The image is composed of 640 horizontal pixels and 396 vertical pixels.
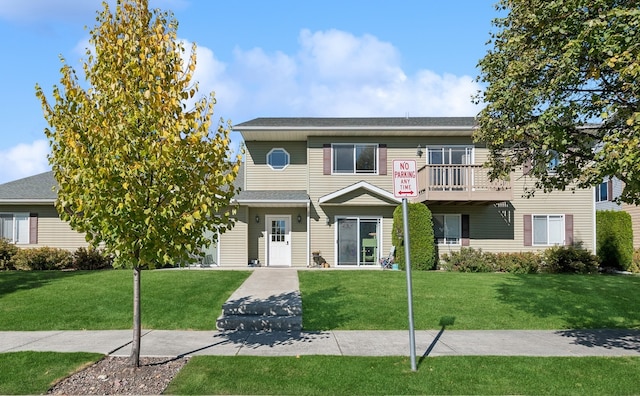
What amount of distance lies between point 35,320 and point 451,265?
14.0 metres

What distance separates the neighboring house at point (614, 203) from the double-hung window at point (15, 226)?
89.8 feet

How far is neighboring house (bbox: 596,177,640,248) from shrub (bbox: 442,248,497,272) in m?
8.88

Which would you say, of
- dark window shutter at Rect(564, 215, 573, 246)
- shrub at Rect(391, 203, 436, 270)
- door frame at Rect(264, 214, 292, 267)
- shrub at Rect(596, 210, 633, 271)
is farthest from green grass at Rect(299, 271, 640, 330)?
shrub at Rect(596, 210, 633, 271)

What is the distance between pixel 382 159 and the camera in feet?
63.5

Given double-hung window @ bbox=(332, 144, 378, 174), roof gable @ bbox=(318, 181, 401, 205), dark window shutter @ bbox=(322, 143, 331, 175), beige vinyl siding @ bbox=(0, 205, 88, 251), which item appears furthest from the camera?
beige vinyl siding @ bbox=(0, 205, 88, 251)

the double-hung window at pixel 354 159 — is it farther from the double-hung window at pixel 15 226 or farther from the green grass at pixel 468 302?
the double-hung window at pixel 15 226

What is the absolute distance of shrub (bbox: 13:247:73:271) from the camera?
17953mm

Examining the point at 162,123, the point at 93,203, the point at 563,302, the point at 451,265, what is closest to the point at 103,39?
the point at 162,123

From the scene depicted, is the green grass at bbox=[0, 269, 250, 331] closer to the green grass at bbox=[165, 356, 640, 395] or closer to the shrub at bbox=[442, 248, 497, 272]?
the green grass at bbox=[165, 356, 640, 395]

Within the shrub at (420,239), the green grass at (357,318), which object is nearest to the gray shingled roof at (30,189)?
the green grass at (357,318)

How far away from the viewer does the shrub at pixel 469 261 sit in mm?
17781

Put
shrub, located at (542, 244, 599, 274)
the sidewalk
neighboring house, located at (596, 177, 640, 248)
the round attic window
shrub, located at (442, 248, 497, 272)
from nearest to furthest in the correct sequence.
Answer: the sidewalk
shrub, located at (442, 248, 497, 272)
shrub, located at (542, 244, 599, 274)
the round attic window
neighboring house, located at (596, 177, 640, 248)

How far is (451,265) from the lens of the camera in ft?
58.9

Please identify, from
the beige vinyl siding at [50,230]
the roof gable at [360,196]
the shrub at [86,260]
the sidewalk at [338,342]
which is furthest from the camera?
the beige vinyl siding at [50,230]
